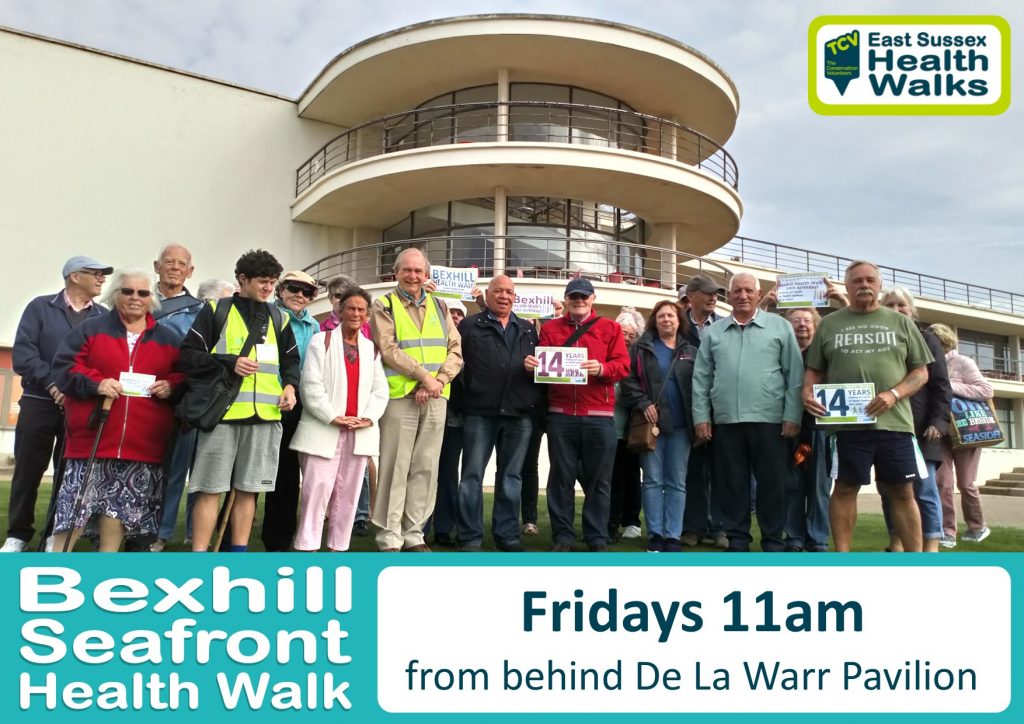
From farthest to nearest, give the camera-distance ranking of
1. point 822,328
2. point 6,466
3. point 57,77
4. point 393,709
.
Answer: point 57,77 → point 6,466 → point 822,328 → point 393,709

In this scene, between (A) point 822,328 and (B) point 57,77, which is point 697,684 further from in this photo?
(B) point 57,77

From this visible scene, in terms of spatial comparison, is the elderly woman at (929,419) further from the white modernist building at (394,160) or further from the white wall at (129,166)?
the white wall at (129,166)

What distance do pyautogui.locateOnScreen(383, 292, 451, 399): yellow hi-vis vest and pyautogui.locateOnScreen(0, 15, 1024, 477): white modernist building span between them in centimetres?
941

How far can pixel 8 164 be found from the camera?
15578mm

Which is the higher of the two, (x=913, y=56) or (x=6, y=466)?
(x=913, y=56)

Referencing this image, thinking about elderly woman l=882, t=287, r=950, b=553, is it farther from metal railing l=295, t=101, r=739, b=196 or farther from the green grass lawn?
metal railing l=295, t=101, r=739, b=196

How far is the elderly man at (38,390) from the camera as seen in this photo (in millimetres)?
4664

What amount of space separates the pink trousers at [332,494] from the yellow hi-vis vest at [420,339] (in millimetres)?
548

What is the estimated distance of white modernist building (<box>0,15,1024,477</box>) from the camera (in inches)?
610

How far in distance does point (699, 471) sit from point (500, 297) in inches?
81.6

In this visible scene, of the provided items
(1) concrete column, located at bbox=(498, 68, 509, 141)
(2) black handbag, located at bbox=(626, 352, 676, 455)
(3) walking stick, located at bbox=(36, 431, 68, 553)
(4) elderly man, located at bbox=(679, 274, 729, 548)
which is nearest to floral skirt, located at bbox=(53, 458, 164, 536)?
(3) walking stick, located at bbox=(36, 431, 68, 553)

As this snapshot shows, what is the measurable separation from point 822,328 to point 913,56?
7.43 ft

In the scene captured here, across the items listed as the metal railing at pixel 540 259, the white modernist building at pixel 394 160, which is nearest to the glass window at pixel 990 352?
the white modernist building at pixel 394 160

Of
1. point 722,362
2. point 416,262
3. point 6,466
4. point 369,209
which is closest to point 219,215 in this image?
point 369,209
